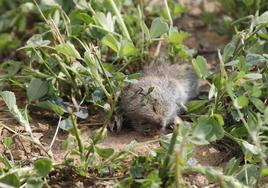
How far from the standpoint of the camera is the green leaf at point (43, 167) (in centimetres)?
181

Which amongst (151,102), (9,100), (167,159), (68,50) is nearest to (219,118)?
(167,159)

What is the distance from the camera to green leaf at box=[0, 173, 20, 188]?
1791 mm

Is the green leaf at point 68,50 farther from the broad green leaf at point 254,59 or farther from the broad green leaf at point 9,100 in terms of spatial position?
the broad green leaf at point 254,59

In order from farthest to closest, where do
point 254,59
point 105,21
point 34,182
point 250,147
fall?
point 105,21 → point 254,59 → point 250,147 → point 34,182

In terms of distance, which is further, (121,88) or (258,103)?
(121,88)

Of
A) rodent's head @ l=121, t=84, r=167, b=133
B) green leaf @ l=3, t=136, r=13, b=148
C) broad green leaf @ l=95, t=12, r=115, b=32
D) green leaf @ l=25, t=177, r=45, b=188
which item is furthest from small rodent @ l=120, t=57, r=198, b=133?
green leaf @ l=25, t=177, r=45, b=188

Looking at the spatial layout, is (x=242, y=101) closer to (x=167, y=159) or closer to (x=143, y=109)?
(x=167, y=159)

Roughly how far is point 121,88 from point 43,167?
0.55 metres

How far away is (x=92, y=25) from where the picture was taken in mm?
2346

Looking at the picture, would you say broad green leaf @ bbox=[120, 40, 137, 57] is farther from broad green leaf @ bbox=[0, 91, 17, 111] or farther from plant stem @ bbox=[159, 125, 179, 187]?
plant stem @ bbox=[159, 125, 179, 187]

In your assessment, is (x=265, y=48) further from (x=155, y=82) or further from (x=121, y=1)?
(x=121, y=1)

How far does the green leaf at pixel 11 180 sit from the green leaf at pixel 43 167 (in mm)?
71

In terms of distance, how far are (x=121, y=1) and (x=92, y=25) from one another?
0.33 m

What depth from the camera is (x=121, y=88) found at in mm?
2240
